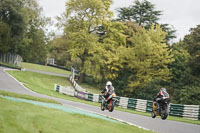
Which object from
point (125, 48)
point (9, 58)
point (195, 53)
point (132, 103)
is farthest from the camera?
point (9, 58)

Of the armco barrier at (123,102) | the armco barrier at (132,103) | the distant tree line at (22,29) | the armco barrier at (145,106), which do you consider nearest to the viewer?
the armco barrier at (145,106)

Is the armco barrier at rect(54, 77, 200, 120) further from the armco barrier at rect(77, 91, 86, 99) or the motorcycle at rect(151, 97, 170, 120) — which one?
the motorcycle at rect(151, 97, 170, 120)

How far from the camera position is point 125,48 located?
48.0 meters

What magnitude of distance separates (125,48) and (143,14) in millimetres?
15383

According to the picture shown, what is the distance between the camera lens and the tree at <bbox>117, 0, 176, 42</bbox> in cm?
5876

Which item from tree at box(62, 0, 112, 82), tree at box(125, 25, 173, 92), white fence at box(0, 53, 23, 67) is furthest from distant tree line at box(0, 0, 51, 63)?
tree at box(125, 25, 173, 92)

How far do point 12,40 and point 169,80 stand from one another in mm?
29773

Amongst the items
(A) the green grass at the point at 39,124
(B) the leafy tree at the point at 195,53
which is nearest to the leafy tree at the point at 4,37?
(B) the leafy tree at the point at 195,53

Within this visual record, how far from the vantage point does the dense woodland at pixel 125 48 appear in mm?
41000

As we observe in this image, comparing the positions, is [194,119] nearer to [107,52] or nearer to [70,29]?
[107,52]

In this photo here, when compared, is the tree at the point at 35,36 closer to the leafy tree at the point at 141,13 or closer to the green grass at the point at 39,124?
the leafy tree at the point at 141,13

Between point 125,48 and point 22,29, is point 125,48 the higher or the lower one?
the lower one

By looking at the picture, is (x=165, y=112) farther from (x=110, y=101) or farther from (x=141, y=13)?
(x=141, y=13)

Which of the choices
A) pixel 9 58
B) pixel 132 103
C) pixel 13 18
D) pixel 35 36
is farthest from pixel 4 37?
pixel 132 103
